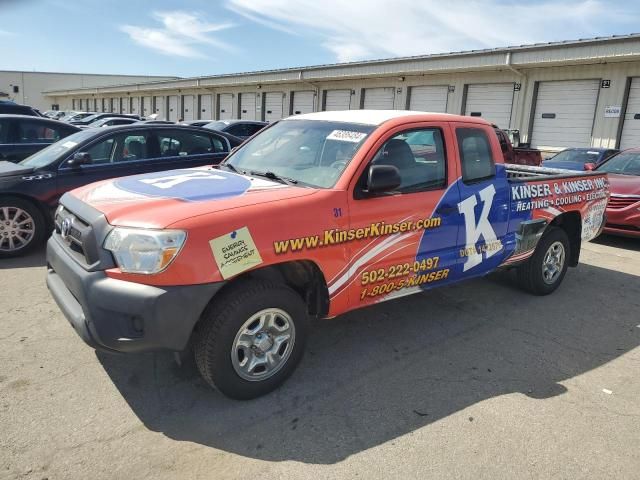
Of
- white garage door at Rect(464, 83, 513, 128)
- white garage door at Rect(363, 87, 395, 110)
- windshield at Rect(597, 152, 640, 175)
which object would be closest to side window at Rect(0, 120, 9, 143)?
windshield at Rect(597, 152, 640, 175)

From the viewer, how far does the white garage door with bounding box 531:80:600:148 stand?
56.1 ft

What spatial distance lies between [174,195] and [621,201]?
755 cm

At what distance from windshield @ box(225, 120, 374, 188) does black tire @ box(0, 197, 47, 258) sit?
336cm

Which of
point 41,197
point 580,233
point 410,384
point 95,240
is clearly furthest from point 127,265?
point 580,233

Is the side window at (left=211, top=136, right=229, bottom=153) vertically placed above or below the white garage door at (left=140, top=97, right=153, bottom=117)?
below

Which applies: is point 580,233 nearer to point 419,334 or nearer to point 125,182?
point 419,334

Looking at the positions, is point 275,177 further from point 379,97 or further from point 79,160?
point 379,97

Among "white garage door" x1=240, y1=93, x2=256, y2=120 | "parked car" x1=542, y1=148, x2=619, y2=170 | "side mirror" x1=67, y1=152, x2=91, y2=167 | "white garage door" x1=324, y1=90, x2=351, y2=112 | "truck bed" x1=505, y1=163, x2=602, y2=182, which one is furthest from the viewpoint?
"white garage door" x1=240, y1=93, x2=256, y2=120

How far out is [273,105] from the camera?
96.6 ft

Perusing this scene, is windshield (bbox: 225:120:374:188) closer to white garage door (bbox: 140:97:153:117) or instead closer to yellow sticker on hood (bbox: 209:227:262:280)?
yellow sticker on hood (bbox: 209:227:262:280)

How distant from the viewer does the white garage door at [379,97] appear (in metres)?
23.1

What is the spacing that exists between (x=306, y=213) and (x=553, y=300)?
354cm

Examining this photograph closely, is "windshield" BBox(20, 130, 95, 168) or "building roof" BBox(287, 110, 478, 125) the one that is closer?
"building roof" BBox(287, 110, 478, 125)

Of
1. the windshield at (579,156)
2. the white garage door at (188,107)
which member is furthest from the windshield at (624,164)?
the white garage door at (188,107)
